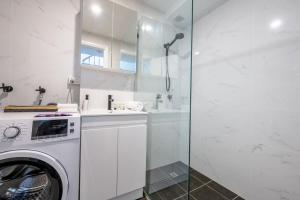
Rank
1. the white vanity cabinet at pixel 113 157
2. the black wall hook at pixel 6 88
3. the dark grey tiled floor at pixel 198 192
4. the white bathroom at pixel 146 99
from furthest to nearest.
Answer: the dark grey tiled floor at pixel 198 192 < the black wall hook at pixel 6 88 < the white vanity cabinet at pixel 113 157 < the white bathroom at pixel 146 99

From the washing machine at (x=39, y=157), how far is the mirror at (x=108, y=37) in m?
0.85

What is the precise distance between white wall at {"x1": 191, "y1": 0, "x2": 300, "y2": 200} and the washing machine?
1.62 m

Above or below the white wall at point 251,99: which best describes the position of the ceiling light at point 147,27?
above

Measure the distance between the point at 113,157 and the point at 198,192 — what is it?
1.07m

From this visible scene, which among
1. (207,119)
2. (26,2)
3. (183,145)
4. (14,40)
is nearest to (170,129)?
(183,145)

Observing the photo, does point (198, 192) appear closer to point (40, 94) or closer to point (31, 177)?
point (31, 177)

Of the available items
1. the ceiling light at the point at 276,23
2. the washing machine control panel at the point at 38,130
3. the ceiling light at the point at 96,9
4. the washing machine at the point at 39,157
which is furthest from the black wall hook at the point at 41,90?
the ceiling light at the point at 276,23

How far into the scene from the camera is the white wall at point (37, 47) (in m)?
1.23

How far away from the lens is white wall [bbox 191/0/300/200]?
3.66ft

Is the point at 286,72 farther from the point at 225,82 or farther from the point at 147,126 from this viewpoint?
the point at 147,126

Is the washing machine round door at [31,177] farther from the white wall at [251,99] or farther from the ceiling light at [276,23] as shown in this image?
the ceiling light at [276,23]

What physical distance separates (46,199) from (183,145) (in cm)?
111

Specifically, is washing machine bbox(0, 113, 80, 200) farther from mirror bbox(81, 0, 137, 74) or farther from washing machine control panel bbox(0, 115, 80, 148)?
mirror bbox(81, 0, 137, 74)

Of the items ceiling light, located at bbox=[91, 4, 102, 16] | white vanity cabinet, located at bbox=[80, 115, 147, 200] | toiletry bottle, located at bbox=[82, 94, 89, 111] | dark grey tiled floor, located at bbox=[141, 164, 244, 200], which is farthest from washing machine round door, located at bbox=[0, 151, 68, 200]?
ceiling light, located at bbox=[91, 4, 102, 16]
